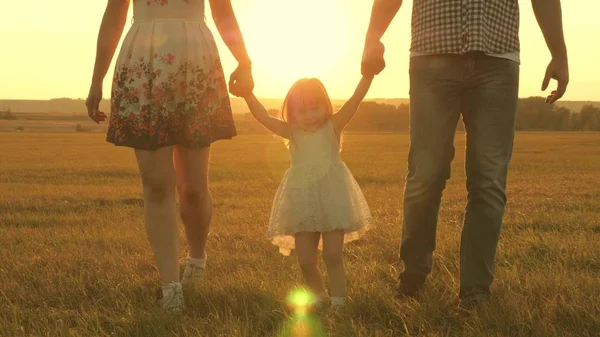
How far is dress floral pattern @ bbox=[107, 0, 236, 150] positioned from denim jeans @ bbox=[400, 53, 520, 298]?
1.21 meters

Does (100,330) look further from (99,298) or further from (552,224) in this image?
(552,224)

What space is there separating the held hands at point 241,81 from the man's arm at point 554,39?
1.65m

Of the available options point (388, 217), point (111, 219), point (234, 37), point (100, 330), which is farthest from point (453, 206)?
point (100, 330)

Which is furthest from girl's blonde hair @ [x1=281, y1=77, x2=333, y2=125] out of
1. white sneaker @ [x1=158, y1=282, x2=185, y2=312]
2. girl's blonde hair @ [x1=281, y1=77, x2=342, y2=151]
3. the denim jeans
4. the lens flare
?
white sneaker @ [x1=158, y1=282, x2=185, y2=312]

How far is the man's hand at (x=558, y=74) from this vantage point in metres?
3.79

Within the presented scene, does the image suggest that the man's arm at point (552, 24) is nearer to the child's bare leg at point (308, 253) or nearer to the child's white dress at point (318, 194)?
the child's white dress at point (318, 194)

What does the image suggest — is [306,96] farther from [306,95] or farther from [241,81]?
[241,81]

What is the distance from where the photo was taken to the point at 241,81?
13.6 feet

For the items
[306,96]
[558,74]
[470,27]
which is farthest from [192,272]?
[558,74]

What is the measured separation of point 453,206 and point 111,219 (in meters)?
4.43

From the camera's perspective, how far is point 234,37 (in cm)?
427

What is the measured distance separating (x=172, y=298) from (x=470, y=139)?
1.87 m

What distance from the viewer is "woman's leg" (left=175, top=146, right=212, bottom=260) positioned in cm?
424

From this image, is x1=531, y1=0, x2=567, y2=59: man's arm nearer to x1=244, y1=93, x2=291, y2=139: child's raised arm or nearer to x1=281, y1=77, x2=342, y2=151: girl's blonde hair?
x1=281, y1=77, x2=342, y2=151: girl's blonde hair
